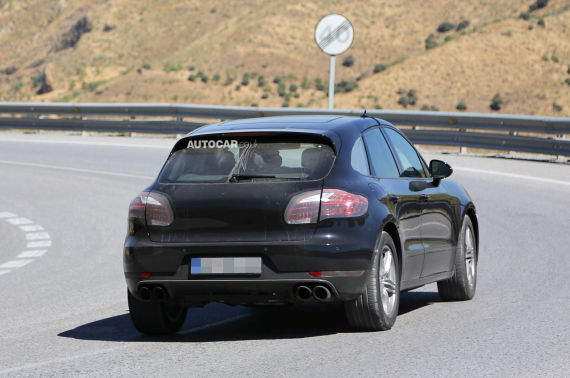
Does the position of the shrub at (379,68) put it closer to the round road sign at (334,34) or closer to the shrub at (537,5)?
the shrub at (537,5)

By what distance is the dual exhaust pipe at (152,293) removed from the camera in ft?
22.3

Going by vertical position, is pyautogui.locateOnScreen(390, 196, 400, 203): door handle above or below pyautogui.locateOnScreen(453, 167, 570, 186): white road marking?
above

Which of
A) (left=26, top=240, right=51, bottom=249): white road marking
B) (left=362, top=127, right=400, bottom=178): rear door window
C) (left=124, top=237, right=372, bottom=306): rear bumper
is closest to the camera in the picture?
(left=124, top=237, right=372, bottom=306): rear bumper

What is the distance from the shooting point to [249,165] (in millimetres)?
6867

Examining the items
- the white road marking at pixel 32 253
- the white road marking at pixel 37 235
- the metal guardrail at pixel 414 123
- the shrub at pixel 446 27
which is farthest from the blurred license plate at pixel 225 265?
the shrub at pixel 446 27

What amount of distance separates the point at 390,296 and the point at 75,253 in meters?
6.16

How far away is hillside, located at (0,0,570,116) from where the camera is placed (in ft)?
234

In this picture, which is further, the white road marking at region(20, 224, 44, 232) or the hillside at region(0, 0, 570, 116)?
the hillside at region(0, 0, 570, 116)

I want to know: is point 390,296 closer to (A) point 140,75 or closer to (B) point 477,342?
(B) point 477,342

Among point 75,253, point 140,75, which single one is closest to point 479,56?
point 140,75

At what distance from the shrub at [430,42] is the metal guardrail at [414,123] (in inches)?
1926

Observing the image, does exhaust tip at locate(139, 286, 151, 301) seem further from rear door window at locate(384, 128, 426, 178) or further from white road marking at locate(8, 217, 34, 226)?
white road marking at locate(8, 217, 34, 226)

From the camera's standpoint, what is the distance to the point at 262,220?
21.7 ft

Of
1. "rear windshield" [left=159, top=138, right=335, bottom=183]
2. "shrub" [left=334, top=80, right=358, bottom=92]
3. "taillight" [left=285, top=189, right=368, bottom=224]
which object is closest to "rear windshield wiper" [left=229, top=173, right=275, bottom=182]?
"rear windshield" [left=159, top=138, right=335, bottom=183]
